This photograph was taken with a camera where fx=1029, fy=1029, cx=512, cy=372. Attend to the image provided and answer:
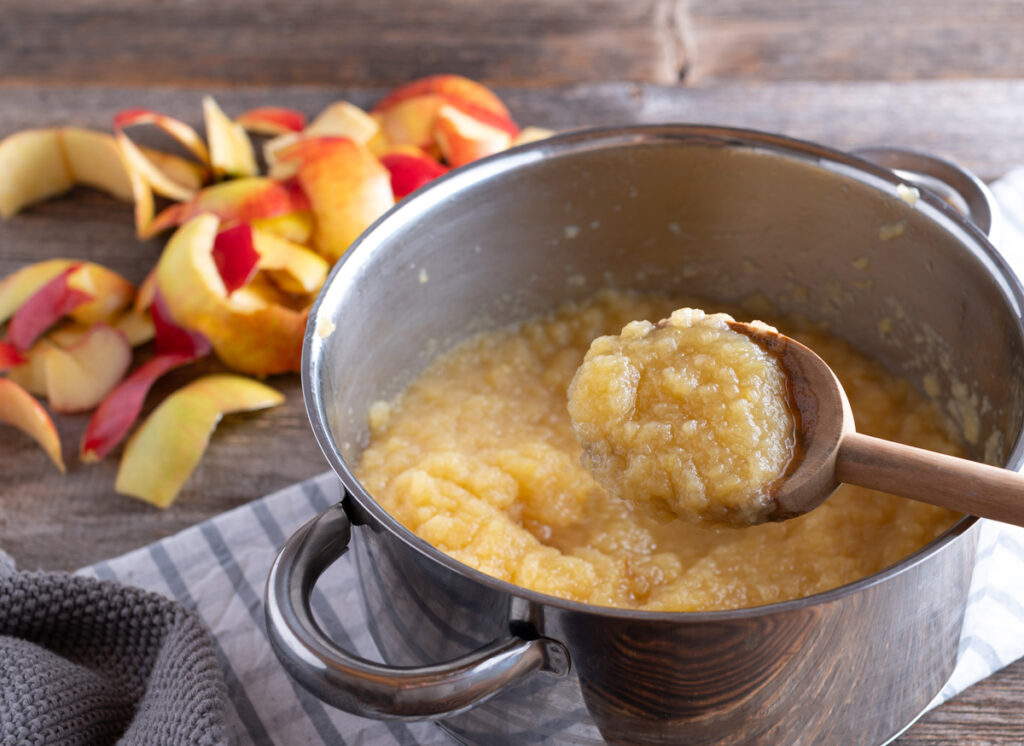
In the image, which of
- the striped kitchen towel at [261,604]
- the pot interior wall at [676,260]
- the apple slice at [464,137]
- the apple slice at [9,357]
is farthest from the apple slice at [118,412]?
the apple slice at [464,137]

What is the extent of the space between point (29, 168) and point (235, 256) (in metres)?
0.61

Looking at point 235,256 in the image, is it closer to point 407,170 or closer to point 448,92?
point 407,170

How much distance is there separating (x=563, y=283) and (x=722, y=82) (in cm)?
85

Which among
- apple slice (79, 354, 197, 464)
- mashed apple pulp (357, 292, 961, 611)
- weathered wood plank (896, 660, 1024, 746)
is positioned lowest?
weathered wood plank (896, 660, 1024, 746)

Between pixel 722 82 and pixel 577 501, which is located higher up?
pixel 722 82

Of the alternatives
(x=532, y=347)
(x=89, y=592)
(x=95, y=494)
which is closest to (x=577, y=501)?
(x=532, y=347)

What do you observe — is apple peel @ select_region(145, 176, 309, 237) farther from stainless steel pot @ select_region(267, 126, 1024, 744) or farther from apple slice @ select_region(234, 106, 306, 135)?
stainless steel pot @ select_region(267, 126, 1024, 744)

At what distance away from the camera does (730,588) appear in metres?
1.21

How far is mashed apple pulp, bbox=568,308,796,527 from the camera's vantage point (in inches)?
43.6

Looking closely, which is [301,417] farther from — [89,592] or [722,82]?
[722,82]

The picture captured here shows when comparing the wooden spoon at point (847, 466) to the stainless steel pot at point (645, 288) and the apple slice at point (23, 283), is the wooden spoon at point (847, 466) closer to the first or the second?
the stainless steel pot at point (645, 288)

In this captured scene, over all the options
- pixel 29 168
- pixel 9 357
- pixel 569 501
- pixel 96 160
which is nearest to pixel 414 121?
pixel 96 160

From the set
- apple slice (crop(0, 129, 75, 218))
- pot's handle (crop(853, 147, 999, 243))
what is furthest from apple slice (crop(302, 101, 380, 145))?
pot's handle (crop(853, 147, 999, 243))

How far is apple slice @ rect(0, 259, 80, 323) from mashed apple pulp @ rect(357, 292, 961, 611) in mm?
726
